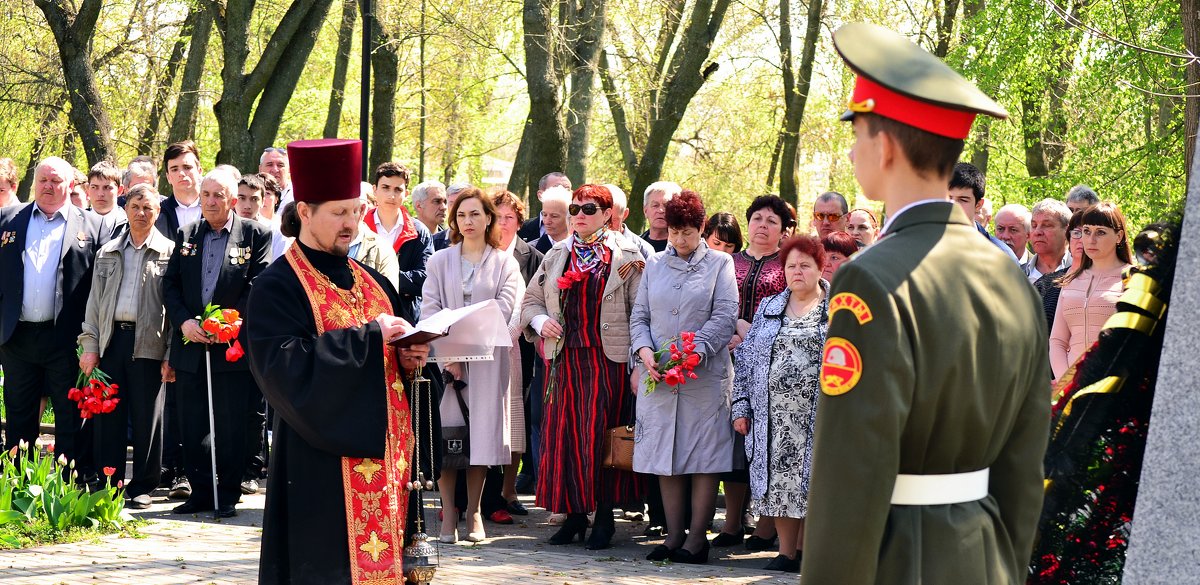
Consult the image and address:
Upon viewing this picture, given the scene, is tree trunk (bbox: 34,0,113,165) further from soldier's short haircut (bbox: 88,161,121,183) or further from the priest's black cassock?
the priest's black cassock

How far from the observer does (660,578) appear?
7.20m

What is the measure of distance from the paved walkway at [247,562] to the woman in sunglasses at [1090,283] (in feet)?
6.65

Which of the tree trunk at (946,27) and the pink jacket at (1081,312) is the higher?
the tree trunk at (946,27)

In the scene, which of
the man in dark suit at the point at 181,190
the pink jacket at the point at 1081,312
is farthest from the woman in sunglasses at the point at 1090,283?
the man in dark suit at the point at 181,190

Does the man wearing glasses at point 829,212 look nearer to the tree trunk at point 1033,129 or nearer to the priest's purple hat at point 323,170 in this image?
the priest's purple hat at point 323,170

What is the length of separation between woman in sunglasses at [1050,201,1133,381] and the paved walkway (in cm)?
203

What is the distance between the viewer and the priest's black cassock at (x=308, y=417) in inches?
189

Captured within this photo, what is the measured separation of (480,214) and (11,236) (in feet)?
11.2

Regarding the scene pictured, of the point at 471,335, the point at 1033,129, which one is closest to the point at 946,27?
the point at 1033,129

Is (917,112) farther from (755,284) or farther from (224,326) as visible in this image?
(224,326)

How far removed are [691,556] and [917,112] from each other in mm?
5273

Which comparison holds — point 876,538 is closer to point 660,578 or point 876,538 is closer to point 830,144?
point 660,578

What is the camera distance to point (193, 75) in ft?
66.4

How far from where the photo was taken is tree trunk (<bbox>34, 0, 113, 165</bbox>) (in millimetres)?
15805
